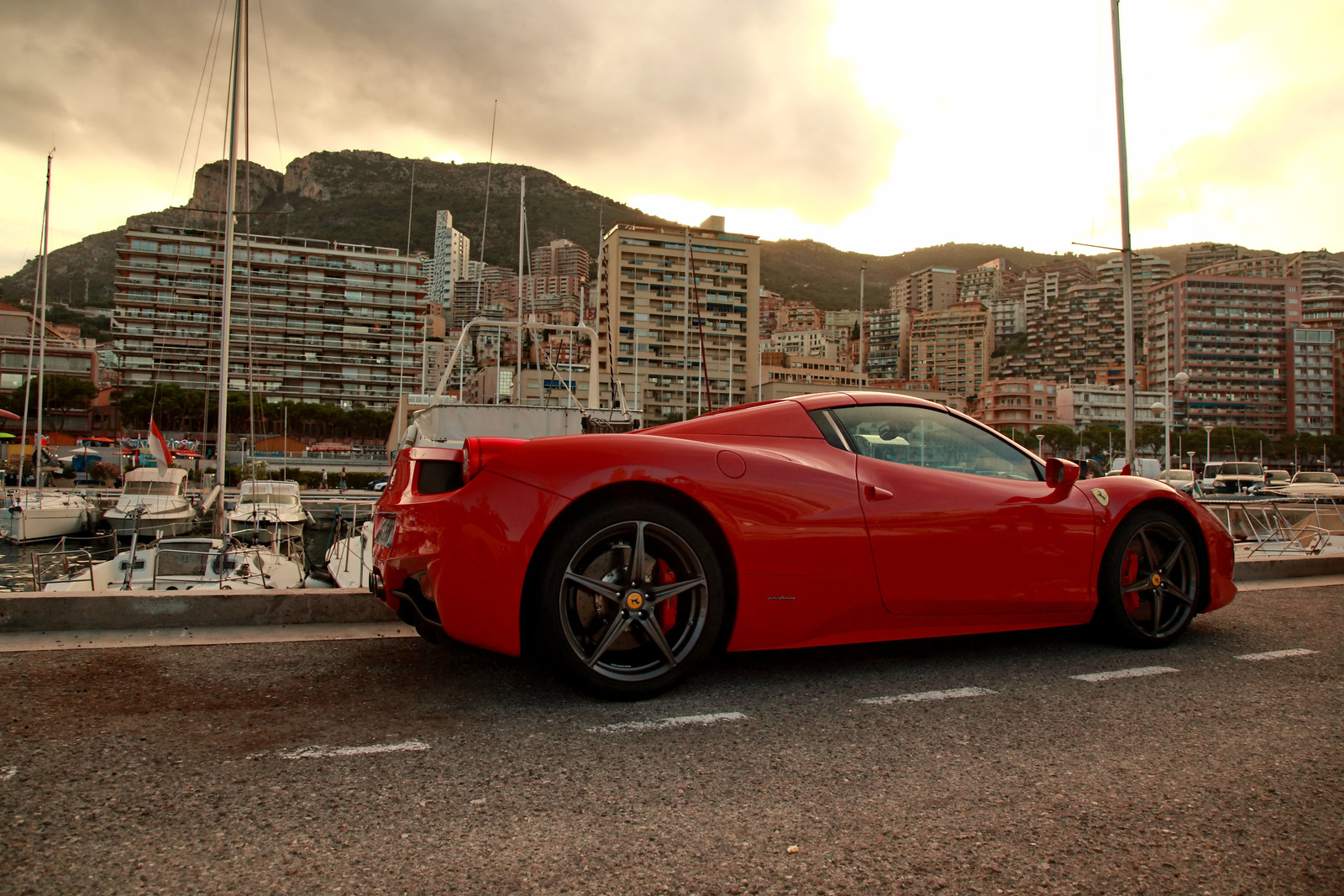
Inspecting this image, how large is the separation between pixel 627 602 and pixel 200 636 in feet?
7.34

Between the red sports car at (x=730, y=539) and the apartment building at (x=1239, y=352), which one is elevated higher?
the apartment building at (x=1239, y=352)

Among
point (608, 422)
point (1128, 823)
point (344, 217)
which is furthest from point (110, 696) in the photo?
point (344, 217)

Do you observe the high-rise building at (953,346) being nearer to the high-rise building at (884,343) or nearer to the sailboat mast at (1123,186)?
the high-rise building at (884,343)

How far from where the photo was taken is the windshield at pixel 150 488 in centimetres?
2097

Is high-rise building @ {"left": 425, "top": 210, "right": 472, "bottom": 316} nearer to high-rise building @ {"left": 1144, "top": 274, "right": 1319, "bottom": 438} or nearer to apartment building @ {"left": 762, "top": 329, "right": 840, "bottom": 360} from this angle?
apartment building @ {"left": 762, "top": 329, "right": 840, "bottom": 360}

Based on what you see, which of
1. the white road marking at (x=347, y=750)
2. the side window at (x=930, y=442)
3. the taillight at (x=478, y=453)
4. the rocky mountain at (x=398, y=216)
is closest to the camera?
the white road marking at (x=347, y=750)

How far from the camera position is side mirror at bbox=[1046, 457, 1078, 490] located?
3492mm

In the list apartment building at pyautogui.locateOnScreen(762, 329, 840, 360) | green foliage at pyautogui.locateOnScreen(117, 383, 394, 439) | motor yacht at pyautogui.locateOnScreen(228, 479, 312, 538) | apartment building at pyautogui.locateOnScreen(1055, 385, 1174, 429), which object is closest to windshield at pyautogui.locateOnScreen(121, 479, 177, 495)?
motor yacht at pyautogui.locateOnScreen(228, 479, 312, 538)

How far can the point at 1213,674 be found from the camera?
3209 mm

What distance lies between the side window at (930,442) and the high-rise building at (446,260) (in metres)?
74.5

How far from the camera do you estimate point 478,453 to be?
2709mm

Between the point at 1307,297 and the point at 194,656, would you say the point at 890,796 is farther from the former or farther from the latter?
the point at 1307,297

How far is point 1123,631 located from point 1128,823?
211 cm

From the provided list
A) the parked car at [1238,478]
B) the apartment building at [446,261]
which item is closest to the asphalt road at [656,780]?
the parked car at [1238,478]
